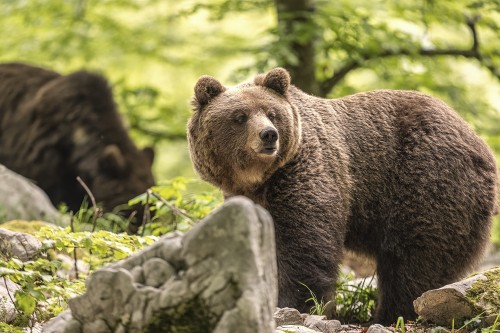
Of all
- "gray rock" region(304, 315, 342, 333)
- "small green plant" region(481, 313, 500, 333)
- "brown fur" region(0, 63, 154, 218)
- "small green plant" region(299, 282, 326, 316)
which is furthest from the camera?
"brown fur" region(0, 63, 154, 218)

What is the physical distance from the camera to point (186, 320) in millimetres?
3111

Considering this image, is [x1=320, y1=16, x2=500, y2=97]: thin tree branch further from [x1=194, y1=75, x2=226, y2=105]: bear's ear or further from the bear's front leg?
the bear's front leg

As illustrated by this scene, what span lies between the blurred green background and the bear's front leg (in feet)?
11.7

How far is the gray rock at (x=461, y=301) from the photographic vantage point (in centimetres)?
460

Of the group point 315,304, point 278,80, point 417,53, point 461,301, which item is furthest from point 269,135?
point 417,53

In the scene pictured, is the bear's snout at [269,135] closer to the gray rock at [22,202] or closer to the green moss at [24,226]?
the green moss at [24,226]

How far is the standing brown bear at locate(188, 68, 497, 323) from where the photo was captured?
5887 mm

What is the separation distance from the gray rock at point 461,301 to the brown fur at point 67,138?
686cm

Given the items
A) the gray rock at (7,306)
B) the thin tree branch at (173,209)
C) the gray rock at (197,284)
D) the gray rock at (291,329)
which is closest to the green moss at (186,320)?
the gray rock at (197,284)

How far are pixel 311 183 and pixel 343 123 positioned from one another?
2.73 ft

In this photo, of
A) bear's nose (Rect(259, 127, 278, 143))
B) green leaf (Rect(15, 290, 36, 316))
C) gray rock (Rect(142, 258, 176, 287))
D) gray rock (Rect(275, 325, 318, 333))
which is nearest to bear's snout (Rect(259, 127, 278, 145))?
bear's nose (Rect(259, 127, 278, 143))

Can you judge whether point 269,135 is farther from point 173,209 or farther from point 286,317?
point 286,317

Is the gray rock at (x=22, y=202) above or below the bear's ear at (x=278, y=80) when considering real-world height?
below

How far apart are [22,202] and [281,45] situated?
3598 mm
